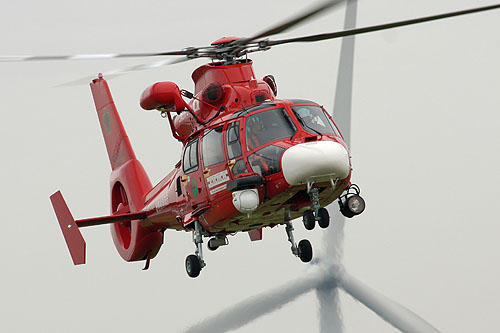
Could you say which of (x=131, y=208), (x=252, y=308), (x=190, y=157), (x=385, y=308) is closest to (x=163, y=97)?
(x=190, y=157)

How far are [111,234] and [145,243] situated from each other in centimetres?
172

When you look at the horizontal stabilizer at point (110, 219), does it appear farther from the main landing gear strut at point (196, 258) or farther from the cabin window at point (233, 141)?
the cabin window at point (233, 141)

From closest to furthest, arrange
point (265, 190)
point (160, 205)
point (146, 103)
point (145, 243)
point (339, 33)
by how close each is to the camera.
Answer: point (339, 33) < point (265, 190) < point (146, 103) < point (160, 205) < point (145, 243)

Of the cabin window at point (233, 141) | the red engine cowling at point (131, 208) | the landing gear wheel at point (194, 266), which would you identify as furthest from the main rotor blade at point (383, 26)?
the red engine cowling at point (131, 208)

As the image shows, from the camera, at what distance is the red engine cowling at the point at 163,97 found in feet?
53.4

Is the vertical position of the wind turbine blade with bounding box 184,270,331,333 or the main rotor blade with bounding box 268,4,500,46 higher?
the main rotor blade with bounding box 268,4,500,46

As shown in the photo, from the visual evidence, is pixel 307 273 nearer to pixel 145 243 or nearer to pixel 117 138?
pixel 145 243

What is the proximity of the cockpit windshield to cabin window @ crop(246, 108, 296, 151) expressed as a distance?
0.22 meters

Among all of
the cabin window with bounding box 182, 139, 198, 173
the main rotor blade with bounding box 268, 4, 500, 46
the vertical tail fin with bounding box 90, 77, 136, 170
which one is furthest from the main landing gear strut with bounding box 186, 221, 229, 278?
the vertical tail fin with bounding box 90, 77, 136, 170

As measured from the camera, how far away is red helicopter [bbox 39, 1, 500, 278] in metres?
14.6

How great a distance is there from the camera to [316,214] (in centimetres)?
1470

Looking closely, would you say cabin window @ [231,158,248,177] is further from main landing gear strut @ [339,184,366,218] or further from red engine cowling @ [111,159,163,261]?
red engine cowling @ [111,159,163,261]

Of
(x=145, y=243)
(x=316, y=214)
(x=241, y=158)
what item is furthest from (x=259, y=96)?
(x=145, y=243)

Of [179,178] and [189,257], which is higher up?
[179,178]
